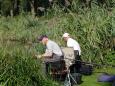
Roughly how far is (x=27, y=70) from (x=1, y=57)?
2.08 feet

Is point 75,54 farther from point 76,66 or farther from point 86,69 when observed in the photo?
point 86,69

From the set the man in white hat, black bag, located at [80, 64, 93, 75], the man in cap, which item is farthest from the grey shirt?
black bag, located at [80, 64, 93, 75]

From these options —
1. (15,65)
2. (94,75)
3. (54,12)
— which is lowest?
(94,75)

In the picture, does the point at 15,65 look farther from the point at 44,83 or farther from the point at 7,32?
the point at 7,32

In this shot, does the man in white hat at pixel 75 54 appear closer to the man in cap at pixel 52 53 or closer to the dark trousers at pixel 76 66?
the dark trousers at pixel 76 66

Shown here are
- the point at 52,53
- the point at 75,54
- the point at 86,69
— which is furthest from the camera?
the point at 86,69

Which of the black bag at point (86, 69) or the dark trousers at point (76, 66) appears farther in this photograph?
the black bag at point (86, 69)

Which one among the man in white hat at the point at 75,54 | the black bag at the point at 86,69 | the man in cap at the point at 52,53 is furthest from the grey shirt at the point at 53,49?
the black bag at the point at 86,69

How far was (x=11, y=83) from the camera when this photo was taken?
29.3 feet

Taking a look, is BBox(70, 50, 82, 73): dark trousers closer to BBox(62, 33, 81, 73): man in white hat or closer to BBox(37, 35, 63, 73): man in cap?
BBox(62, 33, 81, 73): man in white hat

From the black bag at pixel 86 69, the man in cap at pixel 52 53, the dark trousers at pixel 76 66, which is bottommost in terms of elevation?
the black bag at pixel 86 69

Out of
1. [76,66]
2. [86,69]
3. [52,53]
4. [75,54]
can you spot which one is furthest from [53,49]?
[86,69]

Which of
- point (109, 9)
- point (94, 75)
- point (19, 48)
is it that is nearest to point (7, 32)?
point (109, 9)

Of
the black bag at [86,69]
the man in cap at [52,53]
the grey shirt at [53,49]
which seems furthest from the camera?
the black bag at [86,69]
